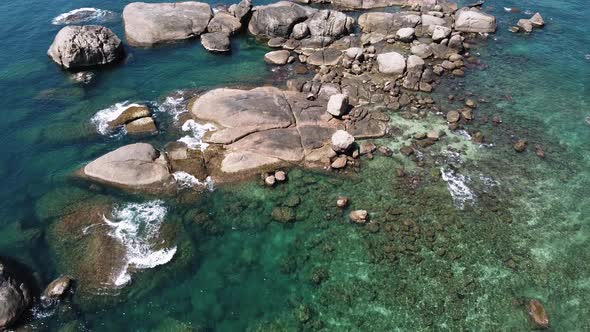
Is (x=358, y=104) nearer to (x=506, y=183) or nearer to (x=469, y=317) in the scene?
(x=506, y=183)

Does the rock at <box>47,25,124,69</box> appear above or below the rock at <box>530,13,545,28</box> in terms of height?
above

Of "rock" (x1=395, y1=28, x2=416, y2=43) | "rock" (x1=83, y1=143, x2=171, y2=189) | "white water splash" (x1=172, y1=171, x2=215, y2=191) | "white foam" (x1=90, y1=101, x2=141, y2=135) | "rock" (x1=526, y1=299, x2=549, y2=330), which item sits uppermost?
"rock" (x1=395, y1=28, x2=416, y2=43)

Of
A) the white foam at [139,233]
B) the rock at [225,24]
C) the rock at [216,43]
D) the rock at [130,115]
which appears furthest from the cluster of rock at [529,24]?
the white foam at [139,233]

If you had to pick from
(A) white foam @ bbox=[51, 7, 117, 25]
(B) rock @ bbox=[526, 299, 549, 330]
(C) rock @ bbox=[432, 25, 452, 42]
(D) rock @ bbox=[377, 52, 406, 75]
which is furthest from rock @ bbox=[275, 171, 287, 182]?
(A) white foam @ bbox=[51, 7, 117, 25]

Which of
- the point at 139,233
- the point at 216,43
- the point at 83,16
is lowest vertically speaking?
the point at 139,233

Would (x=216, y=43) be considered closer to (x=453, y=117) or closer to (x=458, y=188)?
(x=453, y=117)

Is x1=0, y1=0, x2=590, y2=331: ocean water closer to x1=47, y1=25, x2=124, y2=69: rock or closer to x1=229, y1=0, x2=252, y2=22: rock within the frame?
x1=47, y1=25, x2=124, y2=69: rock

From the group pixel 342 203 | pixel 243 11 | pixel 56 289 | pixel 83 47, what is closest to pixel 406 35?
pixel 243 11
